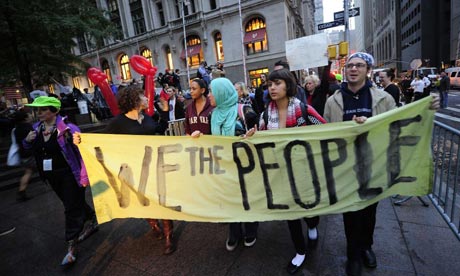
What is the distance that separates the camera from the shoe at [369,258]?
2.67 m

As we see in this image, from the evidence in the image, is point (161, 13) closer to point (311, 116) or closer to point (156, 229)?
point (156, 229)

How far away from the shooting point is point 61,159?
323 centimetres

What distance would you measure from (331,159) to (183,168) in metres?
1.54

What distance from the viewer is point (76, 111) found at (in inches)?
528

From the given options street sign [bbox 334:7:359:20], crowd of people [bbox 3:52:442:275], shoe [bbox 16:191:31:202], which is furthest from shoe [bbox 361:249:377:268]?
street sign [bbox 334:7:359:20]

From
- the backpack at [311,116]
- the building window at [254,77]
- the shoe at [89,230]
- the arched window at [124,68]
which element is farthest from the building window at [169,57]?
the backpack at [311,116]

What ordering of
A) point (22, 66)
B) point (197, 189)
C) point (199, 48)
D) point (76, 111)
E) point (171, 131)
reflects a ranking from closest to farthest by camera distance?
point (197, 189) → point (171, 131) → point (22, 66) → point (76, 111) → point (199, 48)

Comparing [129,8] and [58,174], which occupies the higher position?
[129,8]

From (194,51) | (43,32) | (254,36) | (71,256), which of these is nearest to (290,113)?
(71,256)

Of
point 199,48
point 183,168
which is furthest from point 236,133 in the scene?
point 199,48

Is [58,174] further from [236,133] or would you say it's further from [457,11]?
[457,11]

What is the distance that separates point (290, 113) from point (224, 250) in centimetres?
183

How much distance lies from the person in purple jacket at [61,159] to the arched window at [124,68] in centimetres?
3785

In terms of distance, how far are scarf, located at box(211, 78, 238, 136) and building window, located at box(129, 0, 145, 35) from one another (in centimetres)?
3713
